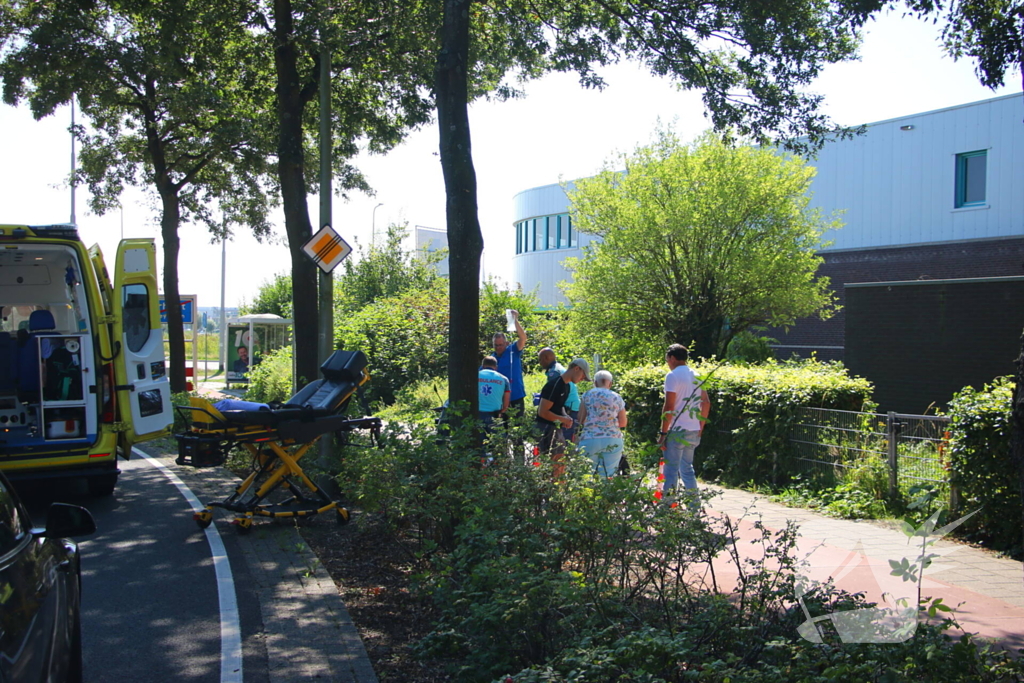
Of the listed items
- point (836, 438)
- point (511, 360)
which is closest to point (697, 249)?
point (511, 360)

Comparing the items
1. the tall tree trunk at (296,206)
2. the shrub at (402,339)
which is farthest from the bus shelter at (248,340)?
the tall tree trunk at (296,206)

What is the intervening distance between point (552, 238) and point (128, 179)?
90.3ft

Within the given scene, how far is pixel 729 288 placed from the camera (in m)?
19.1

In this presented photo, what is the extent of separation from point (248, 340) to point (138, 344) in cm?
2522

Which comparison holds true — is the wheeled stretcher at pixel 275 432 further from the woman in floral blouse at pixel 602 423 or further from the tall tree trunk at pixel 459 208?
the woman in floral blouse at pixel 602 423

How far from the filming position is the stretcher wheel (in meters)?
8.36

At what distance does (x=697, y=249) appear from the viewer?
746 inches

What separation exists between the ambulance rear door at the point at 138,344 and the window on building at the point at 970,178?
27.4 metres

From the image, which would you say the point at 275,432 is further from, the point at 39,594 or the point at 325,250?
the point at 39,594

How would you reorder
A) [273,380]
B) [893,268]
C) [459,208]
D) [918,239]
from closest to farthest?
[459,208] → [273,380] → [918,239] → [893,268]

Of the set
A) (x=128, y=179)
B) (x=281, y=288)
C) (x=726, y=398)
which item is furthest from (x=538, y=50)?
(x=281, y=288)

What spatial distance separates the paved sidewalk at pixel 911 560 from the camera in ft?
13.5

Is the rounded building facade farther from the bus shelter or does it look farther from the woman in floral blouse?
the woman in floral blouse

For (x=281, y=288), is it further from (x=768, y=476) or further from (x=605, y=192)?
(x=768, y=476)
